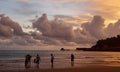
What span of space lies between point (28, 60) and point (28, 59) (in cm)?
19

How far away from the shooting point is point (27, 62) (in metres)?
41.6

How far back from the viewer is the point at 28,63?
42719mm

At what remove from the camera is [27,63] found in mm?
41719

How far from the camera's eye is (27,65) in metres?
42.5

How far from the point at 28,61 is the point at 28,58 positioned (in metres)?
0.73

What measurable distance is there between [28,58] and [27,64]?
47.0 inches

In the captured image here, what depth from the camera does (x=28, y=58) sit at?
136ft

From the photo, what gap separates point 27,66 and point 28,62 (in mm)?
634

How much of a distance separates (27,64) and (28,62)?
0.38 metres

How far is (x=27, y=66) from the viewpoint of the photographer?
42312 mm

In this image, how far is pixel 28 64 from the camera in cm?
4306

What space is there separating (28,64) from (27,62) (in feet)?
5.15

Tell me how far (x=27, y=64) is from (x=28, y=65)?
1127 mm

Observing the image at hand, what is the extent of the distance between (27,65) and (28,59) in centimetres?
120
